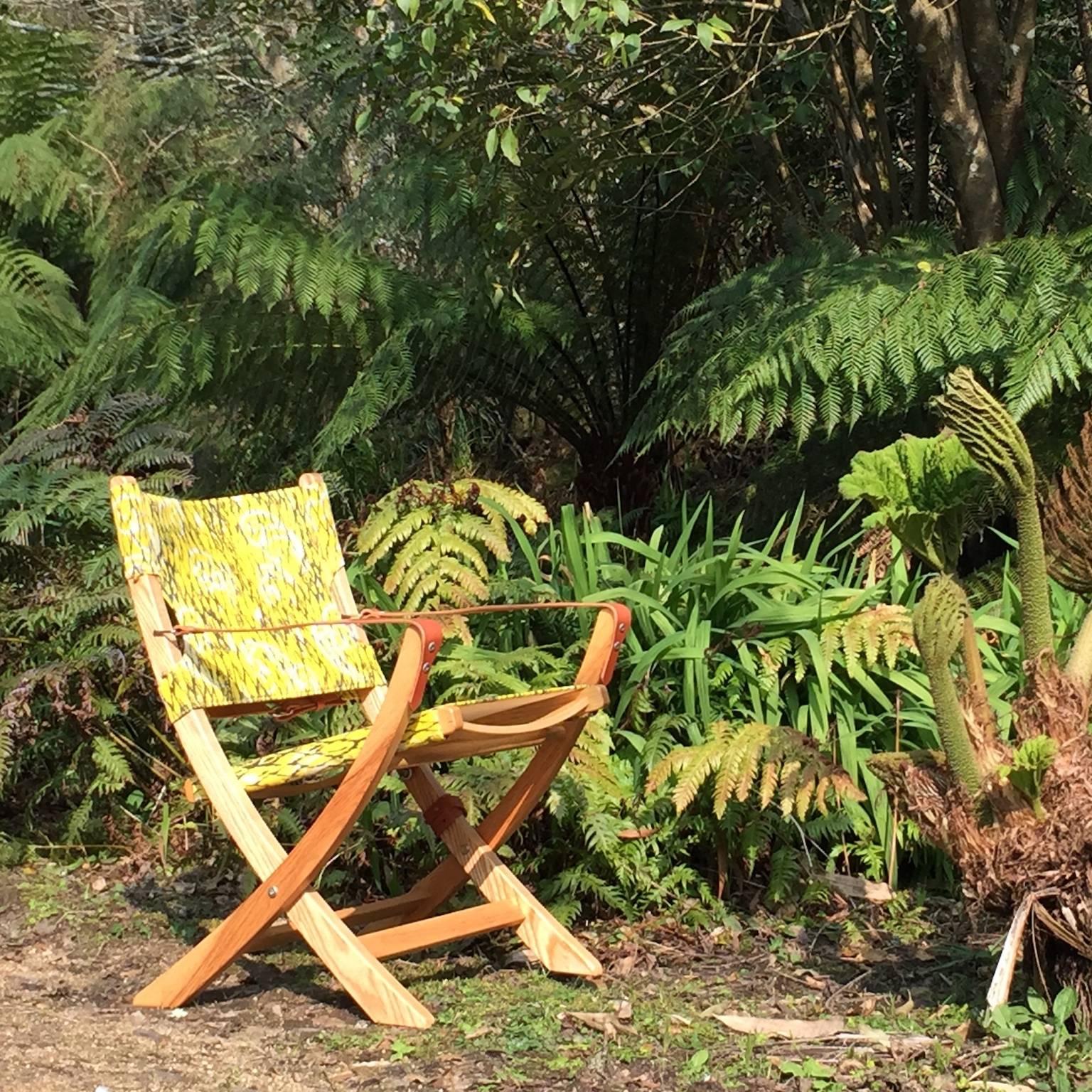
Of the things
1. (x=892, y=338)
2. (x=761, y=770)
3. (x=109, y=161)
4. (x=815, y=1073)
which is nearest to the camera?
(x=815, y=1073)

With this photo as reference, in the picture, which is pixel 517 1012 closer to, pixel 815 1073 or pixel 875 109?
pixel 815 1073

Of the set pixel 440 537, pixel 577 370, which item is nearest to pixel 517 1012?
pixel 440 537

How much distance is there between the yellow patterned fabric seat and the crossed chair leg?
0.06 metres

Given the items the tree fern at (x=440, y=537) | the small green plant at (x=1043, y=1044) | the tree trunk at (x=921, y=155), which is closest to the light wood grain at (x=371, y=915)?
the tree fern at (x=440, y=537)

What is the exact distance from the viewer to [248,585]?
3.12m

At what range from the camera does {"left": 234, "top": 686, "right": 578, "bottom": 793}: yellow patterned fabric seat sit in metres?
2.55

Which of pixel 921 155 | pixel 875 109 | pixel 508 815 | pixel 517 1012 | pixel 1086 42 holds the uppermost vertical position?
pixel 1086 42

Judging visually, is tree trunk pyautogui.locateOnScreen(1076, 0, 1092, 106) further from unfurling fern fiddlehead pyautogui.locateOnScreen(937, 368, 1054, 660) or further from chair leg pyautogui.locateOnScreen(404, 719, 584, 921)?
chair leg pyautogui.locateOnScreen(404, 719, 584, 921)

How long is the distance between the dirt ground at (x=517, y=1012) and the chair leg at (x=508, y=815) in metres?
0.13

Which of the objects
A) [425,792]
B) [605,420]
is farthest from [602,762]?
[605,420]

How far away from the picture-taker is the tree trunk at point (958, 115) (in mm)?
4035

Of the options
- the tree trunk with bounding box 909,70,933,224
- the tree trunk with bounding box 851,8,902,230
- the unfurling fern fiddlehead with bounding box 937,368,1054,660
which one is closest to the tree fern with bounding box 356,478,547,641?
the unfurling fern fiddlehead with bounding box 937,368,1054,660

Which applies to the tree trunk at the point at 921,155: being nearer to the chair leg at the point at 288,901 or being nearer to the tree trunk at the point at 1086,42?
the tree trunk at the point at 1086,42

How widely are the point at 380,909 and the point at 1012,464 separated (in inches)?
64.8
